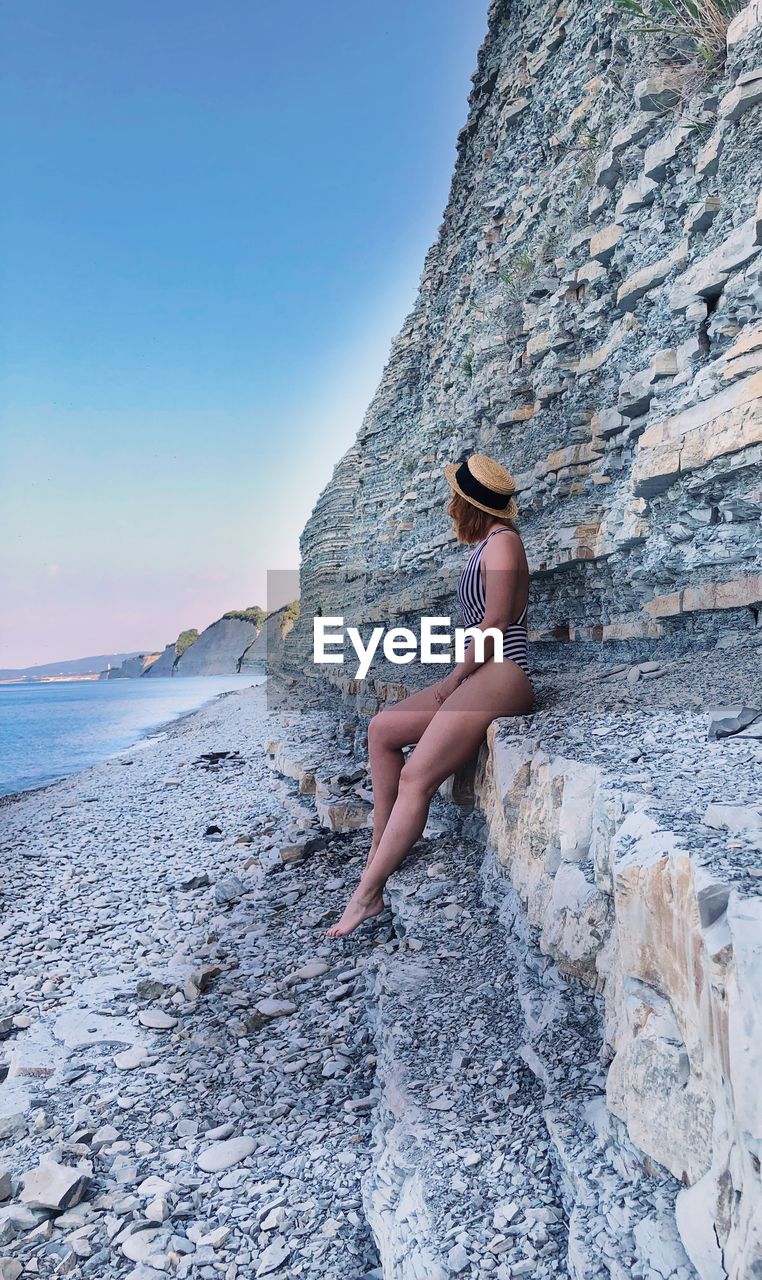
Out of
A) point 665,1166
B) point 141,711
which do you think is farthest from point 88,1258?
point 141,711

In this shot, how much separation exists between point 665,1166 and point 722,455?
3.02 metres

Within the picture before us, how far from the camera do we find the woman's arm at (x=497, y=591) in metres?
3.23

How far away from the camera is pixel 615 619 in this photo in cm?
482

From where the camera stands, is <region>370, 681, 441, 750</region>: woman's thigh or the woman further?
<region>370, 681, 441, 750</region>: woman's thigh

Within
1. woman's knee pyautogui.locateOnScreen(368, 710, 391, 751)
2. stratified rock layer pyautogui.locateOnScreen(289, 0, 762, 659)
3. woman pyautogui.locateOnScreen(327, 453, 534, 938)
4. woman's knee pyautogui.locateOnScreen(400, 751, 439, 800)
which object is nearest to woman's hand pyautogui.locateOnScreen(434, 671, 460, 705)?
woman pyautogui.locateOnScreen(327, 453, 534, 938)

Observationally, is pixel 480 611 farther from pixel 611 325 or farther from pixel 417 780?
pixel 611 325

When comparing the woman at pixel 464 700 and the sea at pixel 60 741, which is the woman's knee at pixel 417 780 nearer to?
the woman at pixel 464 700

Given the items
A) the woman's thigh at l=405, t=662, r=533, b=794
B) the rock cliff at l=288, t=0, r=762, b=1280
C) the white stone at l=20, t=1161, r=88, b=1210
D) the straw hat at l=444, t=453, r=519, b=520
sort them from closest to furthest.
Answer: the rock cliff at l=288, t=0, r=762, b=1280
the white stone at l=20, t=1161, r=88, b=1210
the woman's thigh at l=405, t=662, r=533, b=794
the straw hat at l=444, t=453, r=519, b=520

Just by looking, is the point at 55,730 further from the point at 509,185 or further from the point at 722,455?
the point at 722,455

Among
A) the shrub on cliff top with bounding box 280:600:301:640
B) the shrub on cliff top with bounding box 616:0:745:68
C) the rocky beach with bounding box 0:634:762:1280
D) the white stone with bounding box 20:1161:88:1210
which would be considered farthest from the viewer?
the shrub on cliff top with bounding box 280:600:301:640

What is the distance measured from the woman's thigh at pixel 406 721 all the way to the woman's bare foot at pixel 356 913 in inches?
27.9

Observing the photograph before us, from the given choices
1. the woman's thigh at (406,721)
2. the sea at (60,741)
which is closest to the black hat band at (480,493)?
the woman's thigh at (406,721)

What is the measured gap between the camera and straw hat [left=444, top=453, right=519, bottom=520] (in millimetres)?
3514

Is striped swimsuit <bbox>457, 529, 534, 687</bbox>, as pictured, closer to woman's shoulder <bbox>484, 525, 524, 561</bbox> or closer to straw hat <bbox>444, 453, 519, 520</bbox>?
woman's shoulder <bbox>484, 525, 524, 561</bbox>
